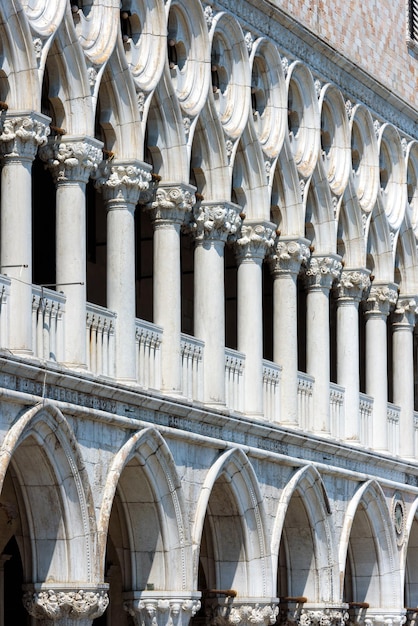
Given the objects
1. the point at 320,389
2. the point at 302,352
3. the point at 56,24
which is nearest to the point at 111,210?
the point at 56,24

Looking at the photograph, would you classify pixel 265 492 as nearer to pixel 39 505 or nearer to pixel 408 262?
pixel 39 505

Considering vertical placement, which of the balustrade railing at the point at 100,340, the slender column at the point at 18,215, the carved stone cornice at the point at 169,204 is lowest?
the balustrade railing at the point at 100,340

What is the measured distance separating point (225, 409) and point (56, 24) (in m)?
5.11

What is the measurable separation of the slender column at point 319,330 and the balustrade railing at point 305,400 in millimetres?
90

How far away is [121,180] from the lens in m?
21.7

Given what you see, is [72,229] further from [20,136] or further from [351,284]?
[351,284]

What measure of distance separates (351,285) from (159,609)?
277 inches

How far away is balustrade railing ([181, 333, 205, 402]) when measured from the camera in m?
22.9

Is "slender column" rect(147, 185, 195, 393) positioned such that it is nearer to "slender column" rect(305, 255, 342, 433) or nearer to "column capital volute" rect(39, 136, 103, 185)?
"column capital volute" rect(39, 136, 103, 185)

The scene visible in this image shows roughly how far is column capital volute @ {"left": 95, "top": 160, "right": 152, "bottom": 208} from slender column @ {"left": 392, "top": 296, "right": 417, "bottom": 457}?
27.7 feet

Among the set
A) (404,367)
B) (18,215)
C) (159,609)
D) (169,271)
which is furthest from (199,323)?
(404,367)

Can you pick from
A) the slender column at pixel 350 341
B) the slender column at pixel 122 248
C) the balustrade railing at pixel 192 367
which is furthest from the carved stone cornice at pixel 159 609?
the slender column at pixel 350 341

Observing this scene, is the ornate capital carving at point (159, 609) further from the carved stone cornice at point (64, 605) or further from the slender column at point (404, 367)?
the slender column at point (404, 367)

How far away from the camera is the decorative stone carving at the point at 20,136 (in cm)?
1981
